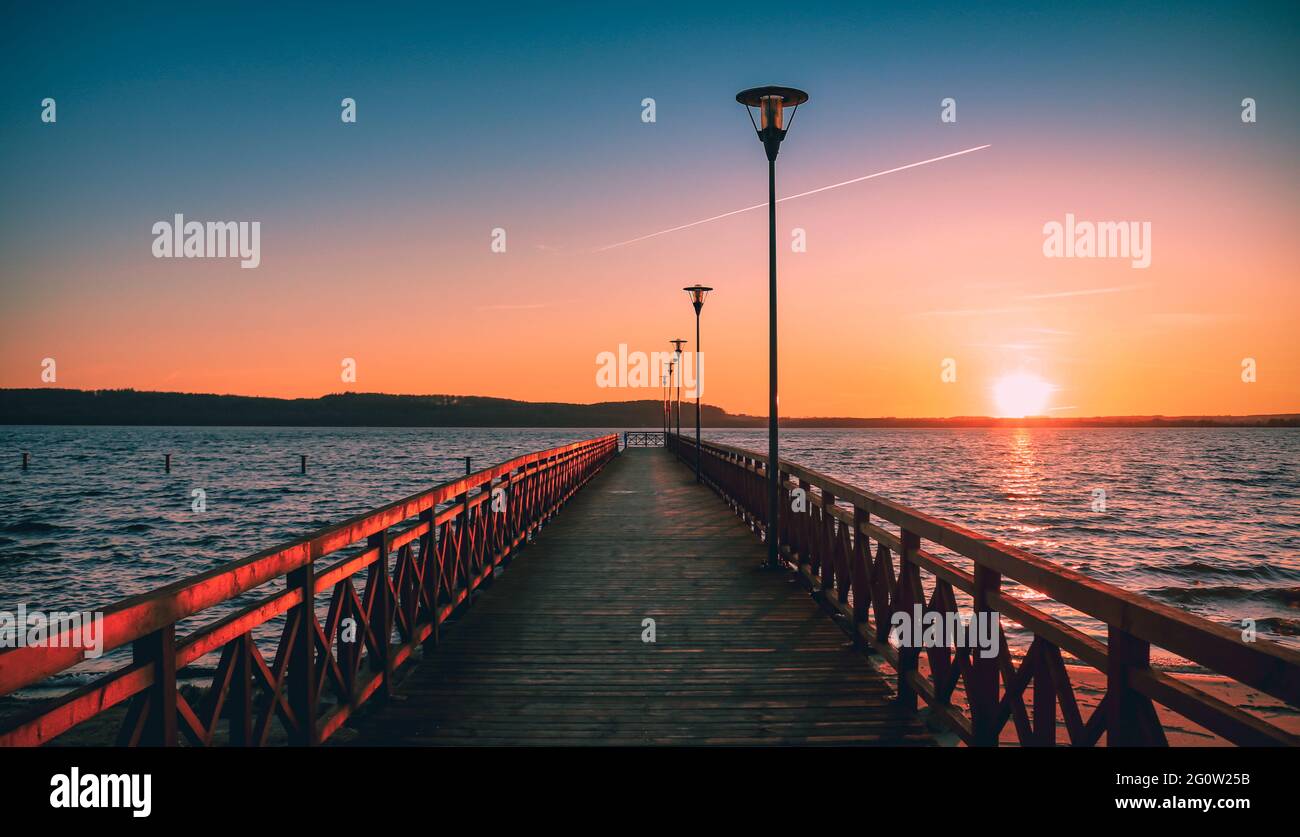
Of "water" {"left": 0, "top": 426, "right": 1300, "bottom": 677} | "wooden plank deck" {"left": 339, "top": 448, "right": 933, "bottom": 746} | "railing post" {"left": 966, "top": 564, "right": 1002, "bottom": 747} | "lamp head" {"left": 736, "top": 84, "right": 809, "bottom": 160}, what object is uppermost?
"lamp head" {"left": 736, "top": 84, "right": 809, "bottom": 160}

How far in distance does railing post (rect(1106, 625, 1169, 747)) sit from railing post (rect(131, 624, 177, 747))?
10.6ft

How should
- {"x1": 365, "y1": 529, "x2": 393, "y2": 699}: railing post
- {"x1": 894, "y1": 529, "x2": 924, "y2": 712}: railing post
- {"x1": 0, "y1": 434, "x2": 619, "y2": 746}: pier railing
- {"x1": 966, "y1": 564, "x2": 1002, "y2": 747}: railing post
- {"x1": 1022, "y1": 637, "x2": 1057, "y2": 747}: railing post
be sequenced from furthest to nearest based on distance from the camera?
{"x1": 365, "y1": 529, "x2": 393, "y2": 699}: railing post → {"x1": 894, "y1": 529, "x2": 924, "y2": 712}: railing post → {"x1": 966, "y1": 564, "x2": 1002, "y2": 747}: railing post → {"x1": 1022, "y1": 637, "x2": 1057, "y2": 747}: railing post → {"x1": 0, "y1": 434, "x2": 619, "y2": 746}: pier railing

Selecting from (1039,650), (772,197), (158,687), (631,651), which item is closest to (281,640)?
(158,687)

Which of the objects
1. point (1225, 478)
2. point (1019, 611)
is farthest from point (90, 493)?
point (1225, 478)

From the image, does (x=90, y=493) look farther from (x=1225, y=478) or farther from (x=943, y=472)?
(x=1225, y=478)

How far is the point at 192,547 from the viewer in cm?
2431

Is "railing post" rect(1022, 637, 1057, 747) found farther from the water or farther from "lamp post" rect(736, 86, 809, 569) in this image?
the water

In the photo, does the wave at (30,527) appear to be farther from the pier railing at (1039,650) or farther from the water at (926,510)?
the pier railing at (1039,650)

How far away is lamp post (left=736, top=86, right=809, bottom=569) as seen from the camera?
9.19 m

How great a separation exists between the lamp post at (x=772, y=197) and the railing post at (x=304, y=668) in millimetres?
6029

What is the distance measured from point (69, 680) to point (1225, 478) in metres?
75.2

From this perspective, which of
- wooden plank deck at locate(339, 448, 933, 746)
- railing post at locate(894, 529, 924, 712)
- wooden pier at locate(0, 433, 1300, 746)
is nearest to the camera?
wooden pier at locate(0, 433, 1300, 746)

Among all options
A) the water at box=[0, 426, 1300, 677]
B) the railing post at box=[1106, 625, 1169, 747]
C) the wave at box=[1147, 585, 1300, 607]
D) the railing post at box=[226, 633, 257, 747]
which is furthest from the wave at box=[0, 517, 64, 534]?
the wave at box=[1147, 585, 1300, 607]

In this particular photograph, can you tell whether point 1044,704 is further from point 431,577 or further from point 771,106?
point 771,106
